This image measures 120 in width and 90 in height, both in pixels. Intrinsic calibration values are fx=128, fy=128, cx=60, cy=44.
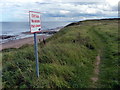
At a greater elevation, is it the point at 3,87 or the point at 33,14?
the point at 33,14

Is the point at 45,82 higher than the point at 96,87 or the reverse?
higher

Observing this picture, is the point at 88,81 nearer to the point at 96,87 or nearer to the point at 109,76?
the point at 96,87

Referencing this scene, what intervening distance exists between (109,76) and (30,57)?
409 centimetres

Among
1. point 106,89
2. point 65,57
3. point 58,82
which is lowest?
point 106,89

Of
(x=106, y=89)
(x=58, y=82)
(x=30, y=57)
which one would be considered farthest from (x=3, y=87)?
(x=106, y=89)

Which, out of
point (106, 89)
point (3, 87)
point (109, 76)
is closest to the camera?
point (3, 87)

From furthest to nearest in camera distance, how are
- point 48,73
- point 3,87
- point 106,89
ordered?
point 48,73, point 106,89, point 3,87

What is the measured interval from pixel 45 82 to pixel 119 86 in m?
2.81

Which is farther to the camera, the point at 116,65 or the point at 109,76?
the point at 116,65

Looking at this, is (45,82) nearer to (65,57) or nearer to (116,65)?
(65,57)

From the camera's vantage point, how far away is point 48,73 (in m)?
5.12

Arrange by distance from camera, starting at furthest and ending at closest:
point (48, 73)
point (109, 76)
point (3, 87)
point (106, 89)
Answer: point (109, 76), point (48, 73), point (106, 89), point (3, 87)

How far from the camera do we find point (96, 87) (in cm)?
499

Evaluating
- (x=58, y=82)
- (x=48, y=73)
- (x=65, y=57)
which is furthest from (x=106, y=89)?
(x=65, y=57)
